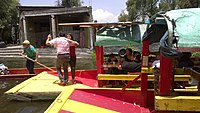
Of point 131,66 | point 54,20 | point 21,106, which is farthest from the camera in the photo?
point 54,20

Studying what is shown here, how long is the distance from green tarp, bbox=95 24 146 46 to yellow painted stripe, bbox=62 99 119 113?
1.79 metres

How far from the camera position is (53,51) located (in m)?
28.5

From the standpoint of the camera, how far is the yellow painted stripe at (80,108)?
6675mm

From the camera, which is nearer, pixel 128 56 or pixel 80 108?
pixel 80 108

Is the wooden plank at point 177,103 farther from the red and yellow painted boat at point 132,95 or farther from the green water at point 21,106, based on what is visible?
the green water at point 21,106

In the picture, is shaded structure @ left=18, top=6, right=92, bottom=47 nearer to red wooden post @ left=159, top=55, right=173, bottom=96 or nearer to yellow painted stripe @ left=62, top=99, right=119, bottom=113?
yellow painted stripe @ left=62, top=99, right=119, bottom=113

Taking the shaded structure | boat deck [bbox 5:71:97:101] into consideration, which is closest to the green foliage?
the shaded structure

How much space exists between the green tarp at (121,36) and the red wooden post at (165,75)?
90.6 inches

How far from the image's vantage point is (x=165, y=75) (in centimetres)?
573

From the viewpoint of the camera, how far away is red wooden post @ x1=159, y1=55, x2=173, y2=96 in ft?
18.6

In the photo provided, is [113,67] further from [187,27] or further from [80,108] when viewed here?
[187,27]

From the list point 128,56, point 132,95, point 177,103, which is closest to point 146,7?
point 128,56

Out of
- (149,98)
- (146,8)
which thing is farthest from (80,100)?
(146,8)

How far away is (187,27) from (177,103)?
4.52 feet
